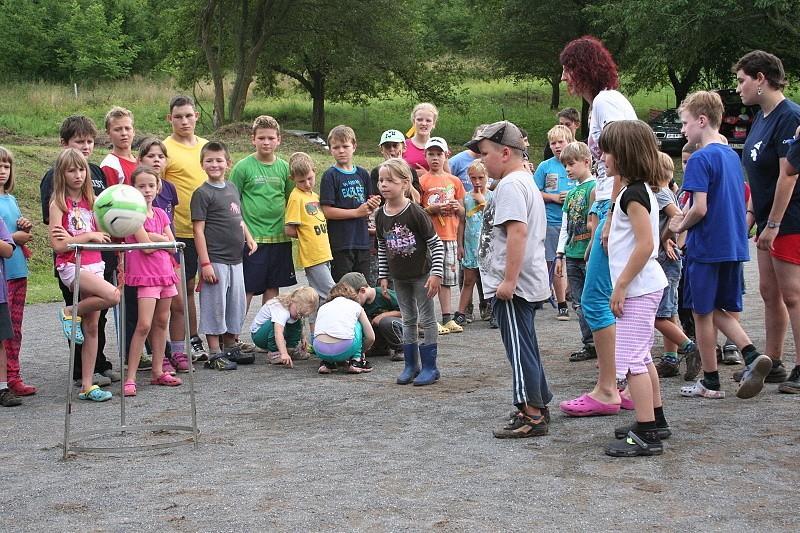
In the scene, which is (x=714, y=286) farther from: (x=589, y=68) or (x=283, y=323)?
(x=283, y=323)

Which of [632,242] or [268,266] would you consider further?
[268,266]

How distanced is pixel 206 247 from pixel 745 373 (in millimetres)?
4508

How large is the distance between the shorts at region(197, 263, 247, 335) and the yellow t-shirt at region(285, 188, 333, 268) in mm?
621

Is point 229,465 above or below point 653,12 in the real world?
below

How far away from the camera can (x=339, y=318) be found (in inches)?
337

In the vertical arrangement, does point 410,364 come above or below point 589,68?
below

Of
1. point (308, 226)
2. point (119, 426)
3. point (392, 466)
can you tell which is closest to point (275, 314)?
point (308, 226)

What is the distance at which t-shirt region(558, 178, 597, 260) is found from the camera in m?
8.66

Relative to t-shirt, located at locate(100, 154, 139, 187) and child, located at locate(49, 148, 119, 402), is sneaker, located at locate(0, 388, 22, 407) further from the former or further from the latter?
t-shirt, located at locate(100, 154, 139, 187)

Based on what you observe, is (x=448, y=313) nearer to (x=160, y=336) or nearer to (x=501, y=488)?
(x=160, y=336)

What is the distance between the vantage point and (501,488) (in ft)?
16.7

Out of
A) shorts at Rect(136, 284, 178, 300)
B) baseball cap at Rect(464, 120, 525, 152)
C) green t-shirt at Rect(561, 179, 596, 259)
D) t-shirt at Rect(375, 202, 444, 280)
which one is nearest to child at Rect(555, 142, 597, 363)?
green t-shirt at Rect(561, 179, 596, 259)

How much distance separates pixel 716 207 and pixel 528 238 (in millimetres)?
1581

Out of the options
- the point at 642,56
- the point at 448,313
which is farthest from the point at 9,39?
the point at 448,313
